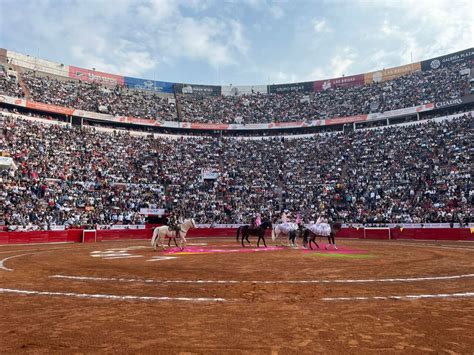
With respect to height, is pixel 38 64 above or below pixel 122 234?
above

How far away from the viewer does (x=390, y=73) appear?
211 ft

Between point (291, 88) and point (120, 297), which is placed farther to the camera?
point (291, 88)

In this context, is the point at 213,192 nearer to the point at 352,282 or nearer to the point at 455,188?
the point at 455,188

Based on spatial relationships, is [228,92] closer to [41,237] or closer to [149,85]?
[149,85]

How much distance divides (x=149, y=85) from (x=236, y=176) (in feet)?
103

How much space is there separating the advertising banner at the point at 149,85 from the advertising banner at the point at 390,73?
39.0 meters

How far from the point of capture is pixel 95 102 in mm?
58312

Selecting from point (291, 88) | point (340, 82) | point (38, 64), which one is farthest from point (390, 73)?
point (38, 64)

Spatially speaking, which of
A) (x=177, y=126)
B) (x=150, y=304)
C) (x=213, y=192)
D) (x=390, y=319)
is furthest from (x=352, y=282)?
(x=177, y=126)

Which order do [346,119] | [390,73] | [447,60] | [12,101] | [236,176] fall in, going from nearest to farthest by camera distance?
[12,101] → [236,176] → [447,60] → [346,119] → [390,73]

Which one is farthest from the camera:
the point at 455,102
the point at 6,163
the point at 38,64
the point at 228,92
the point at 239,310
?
the point at 228,92

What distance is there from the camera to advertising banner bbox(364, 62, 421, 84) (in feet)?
204

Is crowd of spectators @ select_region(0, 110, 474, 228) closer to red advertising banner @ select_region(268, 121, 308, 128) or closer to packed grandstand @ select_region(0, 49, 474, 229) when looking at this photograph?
packed grandstand @ select_region(0, 49, 474, 229)

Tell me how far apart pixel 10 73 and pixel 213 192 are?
3584cm
